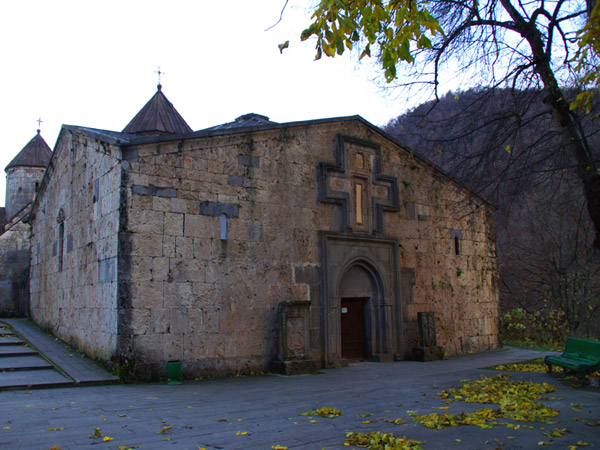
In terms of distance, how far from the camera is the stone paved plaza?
502 cm

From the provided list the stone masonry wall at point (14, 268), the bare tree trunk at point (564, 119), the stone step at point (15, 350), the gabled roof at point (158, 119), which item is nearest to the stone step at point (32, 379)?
the stone step at point (15, 350)

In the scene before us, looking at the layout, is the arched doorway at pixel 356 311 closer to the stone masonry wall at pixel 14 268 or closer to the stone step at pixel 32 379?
the stone step at pixel 32 379

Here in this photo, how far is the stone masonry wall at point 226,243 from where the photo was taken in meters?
9.18

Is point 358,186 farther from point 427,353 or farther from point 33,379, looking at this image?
point 33,379

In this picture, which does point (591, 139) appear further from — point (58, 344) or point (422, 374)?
point (58, 344)

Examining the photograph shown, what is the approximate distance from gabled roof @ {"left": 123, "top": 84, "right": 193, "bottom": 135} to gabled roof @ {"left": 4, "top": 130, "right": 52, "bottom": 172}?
365 inches

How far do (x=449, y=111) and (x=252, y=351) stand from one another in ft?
21.3

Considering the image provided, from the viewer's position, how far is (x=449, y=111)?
422 inches

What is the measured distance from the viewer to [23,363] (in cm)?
991

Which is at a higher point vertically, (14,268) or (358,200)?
(358,200)

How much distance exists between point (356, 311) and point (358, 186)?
10.2 ft

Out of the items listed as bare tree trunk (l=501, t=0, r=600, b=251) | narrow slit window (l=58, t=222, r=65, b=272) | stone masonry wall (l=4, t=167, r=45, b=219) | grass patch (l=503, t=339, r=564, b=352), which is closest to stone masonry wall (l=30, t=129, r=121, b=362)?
narrow slit window (l=58, t=222, r=65, b=272)

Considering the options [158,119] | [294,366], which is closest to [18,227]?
[158,119]

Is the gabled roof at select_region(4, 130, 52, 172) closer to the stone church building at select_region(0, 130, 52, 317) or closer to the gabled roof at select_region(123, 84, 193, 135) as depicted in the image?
the stone church building at select_region(0, 130, 52, 317)
